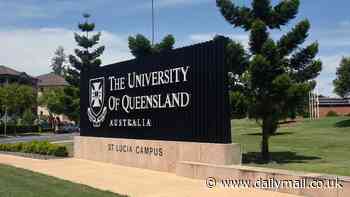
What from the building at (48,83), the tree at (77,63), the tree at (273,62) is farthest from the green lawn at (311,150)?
the building at (48,83)

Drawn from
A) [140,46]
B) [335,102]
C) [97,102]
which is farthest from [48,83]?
[97,102]

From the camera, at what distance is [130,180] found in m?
13.5

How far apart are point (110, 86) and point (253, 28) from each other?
545 centimetres

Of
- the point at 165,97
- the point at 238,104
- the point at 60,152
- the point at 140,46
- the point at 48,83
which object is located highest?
the point at 48,83

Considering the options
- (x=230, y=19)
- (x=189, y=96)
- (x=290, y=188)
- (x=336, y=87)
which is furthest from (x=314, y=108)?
(x=290, y=188)

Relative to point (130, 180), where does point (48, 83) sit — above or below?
above

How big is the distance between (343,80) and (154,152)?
32288 millimetres

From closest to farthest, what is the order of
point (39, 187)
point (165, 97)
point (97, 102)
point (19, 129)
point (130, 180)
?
1. point (39, 187)
2. point (130, 180)
3. point (165, 97)
4. point (97, 102)
5. point (19, 129)

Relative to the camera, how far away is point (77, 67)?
50.2 m

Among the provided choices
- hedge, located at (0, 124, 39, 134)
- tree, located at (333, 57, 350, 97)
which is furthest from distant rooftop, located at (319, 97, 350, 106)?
hedge, located at (0, 124, 39, 134)

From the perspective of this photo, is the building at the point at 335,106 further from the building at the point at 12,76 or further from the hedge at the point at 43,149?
the building at the point at 12,76

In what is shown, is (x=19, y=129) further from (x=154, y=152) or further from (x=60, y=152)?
(x=154, y=152)

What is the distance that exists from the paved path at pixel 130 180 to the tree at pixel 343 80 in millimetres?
30672

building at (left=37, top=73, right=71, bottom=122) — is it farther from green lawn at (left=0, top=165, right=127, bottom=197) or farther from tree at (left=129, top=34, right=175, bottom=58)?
green lawn at (left=0, top=165, right=127, bottom=197)
